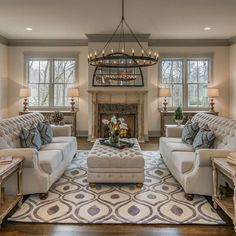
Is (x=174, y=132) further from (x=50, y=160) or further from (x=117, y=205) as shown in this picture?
(x=50, y=160)

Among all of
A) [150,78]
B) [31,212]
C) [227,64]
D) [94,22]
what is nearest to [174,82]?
[150,78]

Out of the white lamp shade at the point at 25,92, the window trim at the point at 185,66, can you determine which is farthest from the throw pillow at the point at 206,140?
the white lamp shade at the point at 25,92

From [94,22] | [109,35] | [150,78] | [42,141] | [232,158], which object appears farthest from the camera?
[150,78]

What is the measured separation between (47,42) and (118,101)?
290 cm

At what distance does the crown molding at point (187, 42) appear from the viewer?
7.69 meters

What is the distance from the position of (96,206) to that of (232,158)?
168cm

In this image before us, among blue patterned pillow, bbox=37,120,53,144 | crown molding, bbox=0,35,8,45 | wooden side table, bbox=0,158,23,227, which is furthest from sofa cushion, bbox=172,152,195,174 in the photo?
crown molding, bbox=0,35,8,45

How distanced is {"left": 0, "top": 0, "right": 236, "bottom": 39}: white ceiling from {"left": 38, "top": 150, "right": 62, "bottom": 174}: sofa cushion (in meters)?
2.78

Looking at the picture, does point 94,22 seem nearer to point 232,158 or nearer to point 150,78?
point 150,78

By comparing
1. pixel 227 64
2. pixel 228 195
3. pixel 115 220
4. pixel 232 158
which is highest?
pixel 227 64

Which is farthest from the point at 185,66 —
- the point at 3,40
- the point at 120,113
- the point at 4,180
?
the point at 4,180

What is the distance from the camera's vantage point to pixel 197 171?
3.21 metres

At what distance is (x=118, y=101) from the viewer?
7.37 metres

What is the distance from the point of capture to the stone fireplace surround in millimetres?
7320
